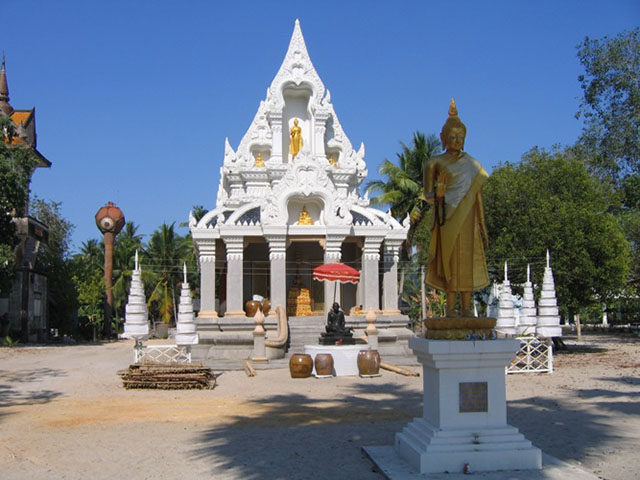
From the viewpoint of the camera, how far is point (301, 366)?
1758cm

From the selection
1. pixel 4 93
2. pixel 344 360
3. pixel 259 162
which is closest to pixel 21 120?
pixel 4 93

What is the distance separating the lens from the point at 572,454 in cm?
820

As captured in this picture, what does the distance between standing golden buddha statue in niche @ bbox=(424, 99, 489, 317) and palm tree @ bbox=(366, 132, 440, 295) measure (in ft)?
90.8

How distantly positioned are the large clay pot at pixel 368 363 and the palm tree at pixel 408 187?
59.3 feet

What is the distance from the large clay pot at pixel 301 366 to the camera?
17.6 metres

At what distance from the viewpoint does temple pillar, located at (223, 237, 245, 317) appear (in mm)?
24359

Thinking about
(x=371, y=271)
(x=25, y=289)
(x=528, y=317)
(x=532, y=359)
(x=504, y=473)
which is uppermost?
(x=371, y=271)

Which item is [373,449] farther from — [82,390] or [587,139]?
[587,139]

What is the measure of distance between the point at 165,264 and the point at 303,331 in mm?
25526

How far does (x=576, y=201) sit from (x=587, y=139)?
10.9 meters

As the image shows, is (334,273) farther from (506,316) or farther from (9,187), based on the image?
(9,187)

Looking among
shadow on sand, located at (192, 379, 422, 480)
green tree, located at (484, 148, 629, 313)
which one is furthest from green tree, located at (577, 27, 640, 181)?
shadow on sand, located at (192, 379, 422, 480)

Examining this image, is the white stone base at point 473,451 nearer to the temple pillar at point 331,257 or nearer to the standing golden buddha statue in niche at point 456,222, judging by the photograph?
the standing golden buddha statue in niche at point 456,222

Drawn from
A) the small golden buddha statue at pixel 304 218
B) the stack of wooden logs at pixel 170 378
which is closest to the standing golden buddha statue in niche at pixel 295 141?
the small golden buddha statue at pixel 304 218
